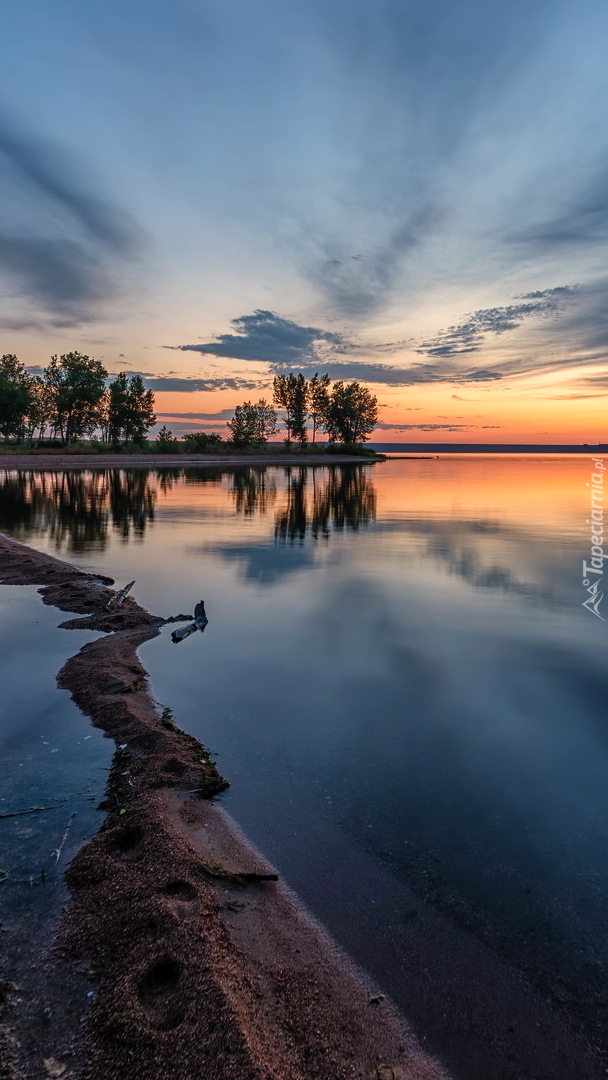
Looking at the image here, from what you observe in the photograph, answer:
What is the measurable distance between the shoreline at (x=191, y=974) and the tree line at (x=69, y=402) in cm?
10772

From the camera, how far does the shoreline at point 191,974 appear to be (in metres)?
3.03

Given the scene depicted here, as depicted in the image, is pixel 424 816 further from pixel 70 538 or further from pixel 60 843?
pixel 70 538

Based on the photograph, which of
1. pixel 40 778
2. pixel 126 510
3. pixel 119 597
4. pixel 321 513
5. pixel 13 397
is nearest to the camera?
pixel 40 778

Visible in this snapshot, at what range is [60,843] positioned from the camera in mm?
4879

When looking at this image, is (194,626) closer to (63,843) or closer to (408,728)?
(408,728)

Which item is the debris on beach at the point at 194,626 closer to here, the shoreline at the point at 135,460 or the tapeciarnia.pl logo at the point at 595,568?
the tapeciarnia.pl logo at the point at 595,568

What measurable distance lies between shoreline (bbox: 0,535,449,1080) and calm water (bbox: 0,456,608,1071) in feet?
1.00

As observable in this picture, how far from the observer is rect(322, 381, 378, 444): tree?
150 m

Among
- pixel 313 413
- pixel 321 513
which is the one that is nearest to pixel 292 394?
pixel 313 413

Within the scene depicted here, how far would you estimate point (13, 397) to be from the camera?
95.8 metres

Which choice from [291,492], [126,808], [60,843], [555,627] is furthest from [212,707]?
[291,492]

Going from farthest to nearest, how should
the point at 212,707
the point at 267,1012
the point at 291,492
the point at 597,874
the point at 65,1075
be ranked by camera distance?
the point at 291,492
the point at 212,707
the point at 597,874
the point at 267,1012
the point at 65,1075

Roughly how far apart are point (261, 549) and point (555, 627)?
37.1 feet

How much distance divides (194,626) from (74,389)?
353 ft
